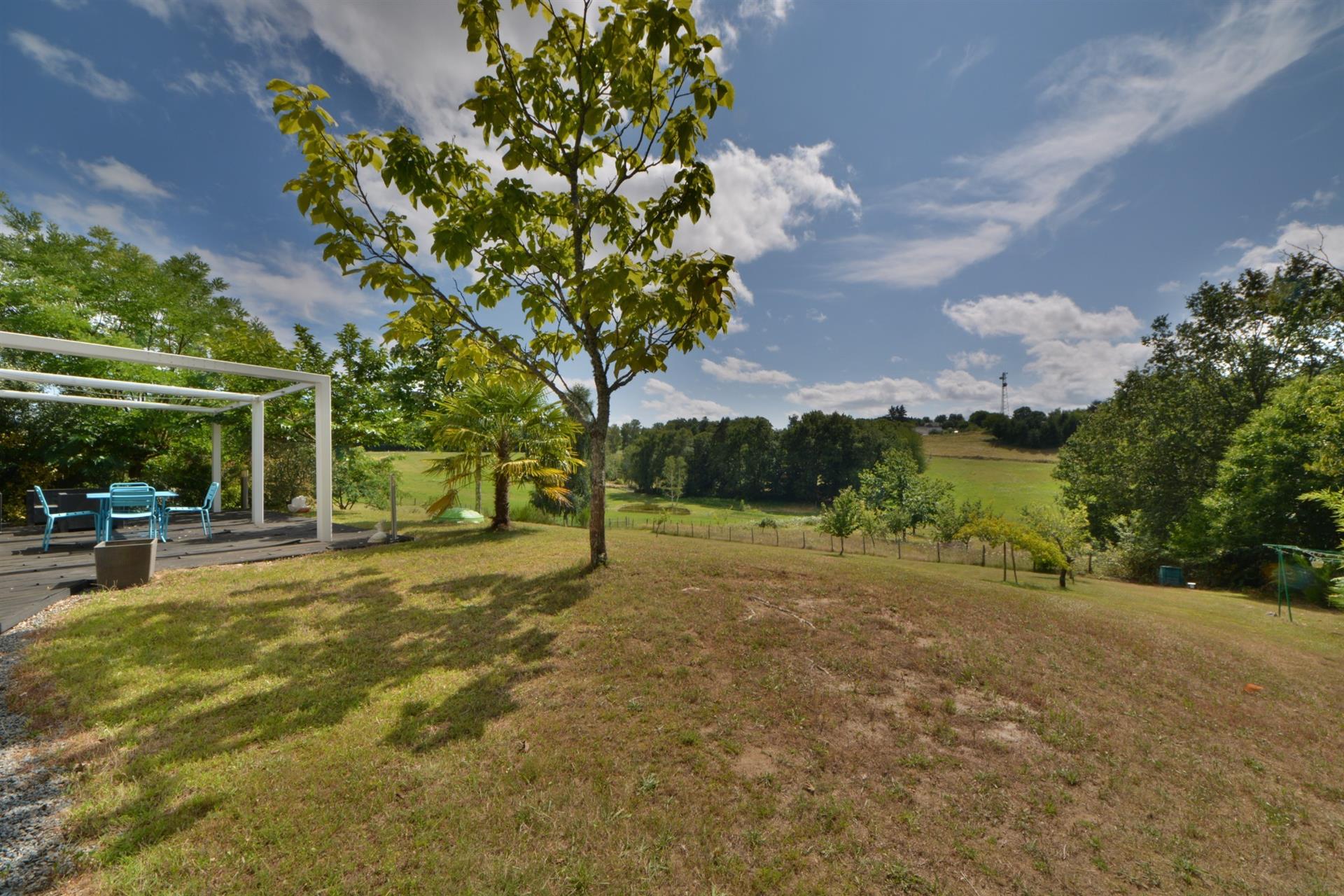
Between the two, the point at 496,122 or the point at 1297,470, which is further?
the point at 1297,470

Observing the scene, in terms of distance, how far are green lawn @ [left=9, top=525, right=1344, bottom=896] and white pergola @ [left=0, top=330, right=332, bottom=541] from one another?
3.36m

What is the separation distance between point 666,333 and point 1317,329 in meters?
33.2

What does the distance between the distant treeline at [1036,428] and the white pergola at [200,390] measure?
80.5 meters

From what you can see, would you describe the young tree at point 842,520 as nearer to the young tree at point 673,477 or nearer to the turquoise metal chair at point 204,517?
the turquoise metal chair at point 204,517

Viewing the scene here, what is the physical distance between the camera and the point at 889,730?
3.60m

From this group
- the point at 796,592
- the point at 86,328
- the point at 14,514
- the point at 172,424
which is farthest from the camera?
the point at 86,328

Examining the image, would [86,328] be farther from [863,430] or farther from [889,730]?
[863,430]

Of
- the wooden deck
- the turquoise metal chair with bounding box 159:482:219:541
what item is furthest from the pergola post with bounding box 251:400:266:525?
the turquoise metal chair with bounding box 159:482:219:541

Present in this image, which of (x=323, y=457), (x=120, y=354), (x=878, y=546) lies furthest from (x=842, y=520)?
(x=120, y=354)

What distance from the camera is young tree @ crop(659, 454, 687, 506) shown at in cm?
6184

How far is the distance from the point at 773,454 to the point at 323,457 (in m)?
57.9

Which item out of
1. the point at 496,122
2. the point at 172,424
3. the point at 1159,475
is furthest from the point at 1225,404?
the point at 172,424

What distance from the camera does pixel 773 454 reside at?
63.3 meters

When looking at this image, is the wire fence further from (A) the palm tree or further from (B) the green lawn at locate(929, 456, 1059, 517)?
(B) the green lawn at locate(929, 456, 1059, 517)
